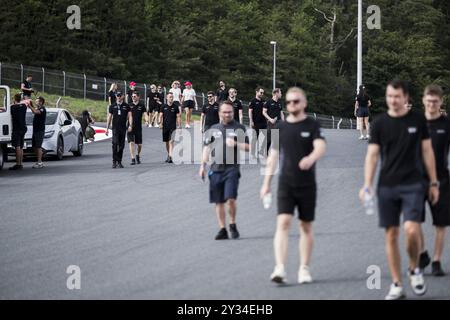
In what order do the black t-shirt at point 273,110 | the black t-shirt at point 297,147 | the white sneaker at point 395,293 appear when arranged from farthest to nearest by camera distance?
the black t-shirt at point 273,110 → the black t-shirt at point 297,147 → the white sneaker at point 395,293

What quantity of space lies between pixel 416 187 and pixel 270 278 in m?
1.76

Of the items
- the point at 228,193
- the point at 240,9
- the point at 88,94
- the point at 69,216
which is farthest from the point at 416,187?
the point at 240,9

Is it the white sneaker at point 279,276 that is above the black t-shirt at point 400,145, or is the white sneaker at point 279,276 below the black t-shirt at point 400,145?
below

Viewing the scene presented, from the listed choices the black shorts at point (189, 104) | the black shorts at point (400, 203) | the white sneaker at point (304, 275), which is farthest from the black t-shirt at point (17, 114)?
the black shorts at point (400, 203)

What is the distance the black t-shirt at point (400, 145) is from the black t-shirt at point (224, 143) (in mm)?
4511

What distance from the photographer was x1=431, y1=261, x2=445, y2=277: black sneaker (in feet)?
38.7

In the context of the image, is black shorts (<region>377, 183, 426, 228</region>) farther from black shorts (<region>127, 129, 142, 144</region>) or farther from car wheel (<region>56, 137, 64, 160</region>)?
car wheel (<region>56, 137, 64, 160</region>)

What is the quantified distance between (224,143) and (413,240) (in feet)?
15.9

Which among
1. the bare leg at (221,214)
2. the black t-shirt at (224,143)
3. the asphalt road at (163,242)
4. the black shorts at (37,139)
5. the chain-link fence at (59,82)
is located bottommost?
the asphalt road at (163,242)

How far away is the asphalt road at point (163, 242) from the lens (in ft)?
36.5

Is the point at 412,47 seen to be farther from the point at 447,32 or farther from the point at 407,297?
the point at 407,297

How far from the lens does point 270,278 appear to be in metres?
11.4

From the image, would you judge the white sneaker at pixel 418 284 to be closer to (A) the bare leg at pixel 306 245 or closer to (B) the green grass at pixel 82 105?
(A) the bare leg at pixel 306 245

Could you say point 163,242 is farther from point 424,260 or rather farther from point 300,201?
point 424,260
